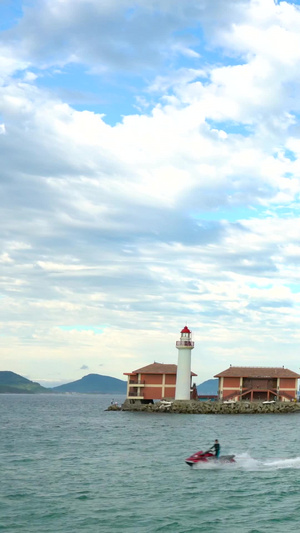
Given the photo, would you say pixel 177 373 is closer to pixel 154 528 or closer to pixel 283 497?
pixel 283 497

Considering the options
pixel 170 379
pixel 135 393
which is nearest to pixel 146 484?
pixel 170 379

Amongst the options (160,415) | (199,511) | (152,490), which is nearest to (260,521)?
(199,511)

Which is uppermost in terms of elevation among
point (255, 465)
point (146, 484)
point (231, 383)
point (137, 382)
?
point (231, 383)

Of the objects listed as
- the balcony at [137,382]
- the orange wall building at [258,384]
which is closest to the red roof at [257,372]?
the orange wall building at [258,384]

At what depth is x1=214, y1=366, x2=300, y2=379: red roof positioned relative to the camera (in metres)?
106

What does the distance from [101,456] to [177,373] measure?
52.2m

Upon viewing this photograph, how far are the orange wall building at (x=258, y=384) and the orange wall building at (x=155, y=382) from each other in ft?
26.7

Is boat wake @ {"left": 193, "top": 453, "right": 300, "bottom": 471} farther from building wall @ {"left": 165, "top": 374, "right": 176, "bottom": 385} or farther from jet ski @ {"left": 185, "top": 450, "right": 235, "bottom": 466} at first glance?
building wall @ {"left": 165, "top": 374, "right": 176, "bottom": 385}

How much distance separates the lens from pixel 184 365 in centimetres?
9756

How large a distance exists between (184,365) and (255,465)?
5478 cm

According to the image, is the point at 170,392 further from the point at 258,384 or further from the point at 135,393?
the point at 258,384

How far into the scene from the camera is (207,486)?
35.7 metres

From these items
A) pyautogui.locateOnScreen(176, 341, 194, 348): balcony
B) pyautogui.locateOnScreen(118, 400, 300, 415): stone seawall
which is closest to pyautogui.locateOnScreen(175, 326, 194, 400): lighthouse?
pyautogui.locateOnScreen(176, 341, 194, 348): balcony

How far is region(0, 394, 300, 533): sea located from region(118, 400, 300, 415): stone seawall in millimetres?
34256
